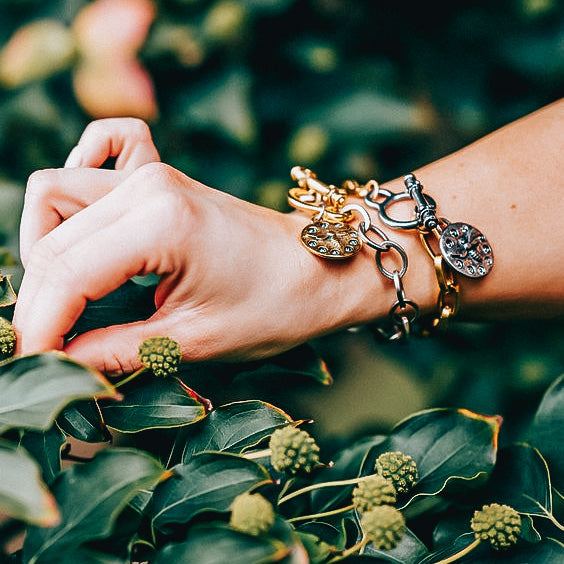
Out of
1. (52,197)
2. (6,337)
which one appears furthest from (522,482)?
(52,197)

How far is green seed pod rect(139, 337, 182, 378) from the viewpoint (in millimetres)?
580

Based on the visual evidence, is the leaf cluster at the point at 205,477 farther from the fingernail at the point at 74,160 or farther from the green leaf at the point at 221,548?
the fingernail at the point at 74,160

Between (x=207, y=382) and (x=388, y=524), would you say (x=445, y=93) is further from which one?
(x=388, y=524)

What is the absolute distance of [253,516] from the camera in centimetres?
43

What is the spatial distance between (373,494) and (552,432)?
286 millimetres

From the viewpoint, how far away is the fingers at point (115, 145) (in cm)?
90

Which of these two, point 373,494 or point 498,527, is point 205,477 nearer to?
point 373,494

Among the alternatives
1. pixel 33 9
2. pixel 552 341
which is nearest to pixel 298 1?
pixel 33 9

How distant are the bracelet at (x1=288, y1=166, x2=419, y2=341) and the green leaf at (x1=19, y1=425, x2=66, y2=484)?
39 centimetres

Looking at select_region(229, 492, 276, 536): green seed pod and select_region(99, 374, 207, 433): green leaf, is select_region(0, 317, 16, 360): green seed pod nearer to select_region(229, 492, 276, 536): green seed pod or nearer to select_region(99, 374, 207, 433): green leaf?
select_region(99, 374, 207, 433): green leaf

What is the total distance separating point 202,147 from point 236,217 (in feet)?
1.18

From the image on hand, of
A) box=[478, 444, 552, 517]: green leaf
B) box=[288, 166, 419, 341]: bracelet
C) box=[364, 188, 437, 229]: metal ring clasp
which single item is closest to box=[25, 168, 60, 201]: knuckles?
box=[288, 166, 419, 341]: bracelet

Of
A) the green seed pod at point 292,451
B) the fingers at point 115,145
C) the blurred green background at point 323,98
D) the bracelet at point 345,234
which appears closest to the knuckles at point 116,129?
the fingers at point 115,145

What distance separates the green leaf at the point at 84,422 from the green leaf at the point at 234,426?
8 cm
